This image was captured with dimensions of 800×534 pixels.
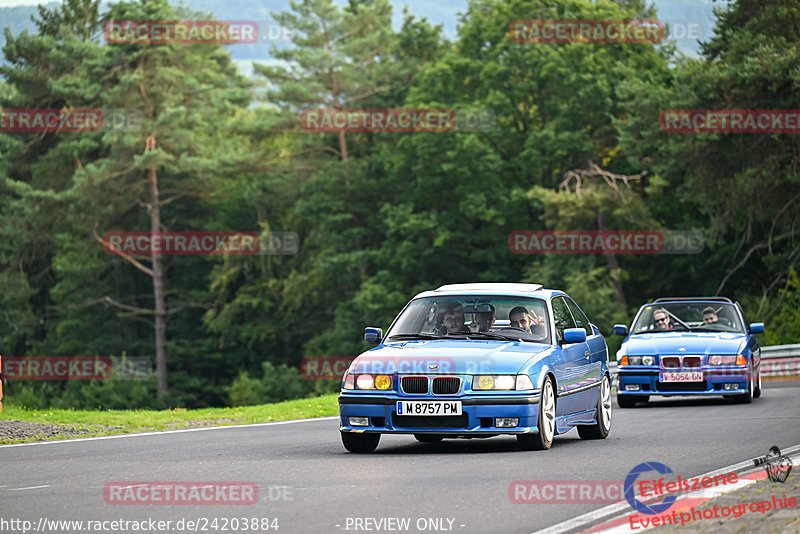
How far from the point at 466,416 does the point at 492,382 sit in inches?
15.5

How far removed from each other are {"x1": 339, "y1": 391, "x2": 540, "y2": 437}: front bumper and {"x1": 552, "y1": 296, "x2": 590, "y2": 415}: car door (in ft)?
2.98

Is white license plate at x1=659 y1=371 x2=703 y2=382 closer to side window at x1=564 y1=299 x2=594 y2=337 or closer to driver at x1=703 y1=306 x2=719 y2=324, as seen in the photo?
driver at x1=703 y1=306 x2=719 y2=324

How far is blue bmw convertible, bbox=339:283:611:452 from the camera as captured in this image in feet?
39.6

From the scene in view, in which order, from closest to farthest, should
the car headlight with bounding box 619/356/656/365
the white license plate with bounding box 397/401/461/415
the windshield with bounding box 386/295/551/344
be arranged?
the white license plate with bounding box 397/401/461/415, the windshield with bounding box 386/295/551/344, the car headlight with bounding box 619/356/656/365

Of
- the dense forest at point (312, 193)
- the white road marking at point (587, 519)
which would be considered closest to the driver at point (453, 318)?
the white road marking at point (587, 519)

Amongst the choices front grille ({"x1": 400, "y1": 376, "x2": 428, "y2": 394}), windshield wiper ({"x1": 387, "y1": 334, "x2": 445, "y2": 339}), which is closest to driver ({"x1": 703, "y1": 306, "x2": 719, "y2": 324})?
windshield wiper ({"x1": 387, "y1": 334, "x2": 445, "y2": 339})

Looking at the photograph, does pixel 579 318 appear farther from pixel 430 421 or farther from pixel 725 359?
pixel 725 359

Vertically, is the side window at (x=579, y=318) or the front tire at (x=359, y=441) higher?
the side window at (x=579, y=318)

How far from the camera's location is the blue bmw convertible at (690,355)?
63.9 ft

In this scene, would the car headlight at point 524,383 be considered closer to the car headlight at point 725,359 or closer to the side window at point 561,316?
the side window at point 561,316

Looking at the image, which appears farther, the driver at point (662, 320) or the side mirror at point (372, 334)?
the driver at point (662, 320)

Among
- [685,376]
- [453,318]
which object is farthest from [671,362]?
[453,318]

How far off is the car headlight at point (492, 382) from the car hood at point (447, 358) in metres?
0.05

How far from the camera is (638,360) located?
19719 millimetres
